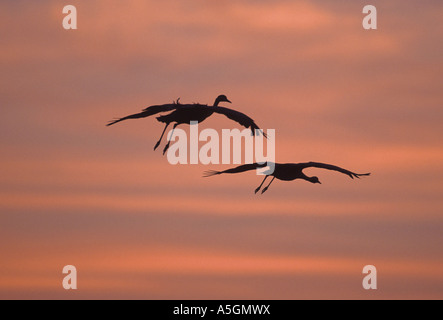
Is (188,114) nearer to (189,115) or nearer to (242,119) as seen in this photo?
(189,115)

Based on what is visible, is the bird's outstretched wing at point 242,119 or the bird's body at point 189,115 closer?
the bird's outstretched wing at point 242,119

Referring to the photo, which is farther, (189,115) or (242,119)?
(189,115)

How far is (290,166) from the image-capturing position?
39719mm

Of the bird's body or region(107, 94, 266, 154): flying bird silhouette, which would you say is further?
the bird's body

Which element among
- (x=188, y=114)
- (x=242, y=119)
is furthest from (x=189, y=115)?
(x=242, y=119)

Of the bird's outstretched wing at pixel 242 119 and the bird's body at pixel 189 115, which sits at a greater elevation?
the bird's body at pixel 189 115

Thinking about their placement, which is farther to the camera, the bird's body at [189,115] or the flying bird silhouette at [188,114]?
the bird's body at [189,115]

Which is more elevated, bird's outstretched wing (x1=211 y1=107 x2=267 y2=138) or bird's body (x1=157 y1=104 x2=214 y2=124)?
bird's body (x1=157 y1=104 x2=214 y2=124)

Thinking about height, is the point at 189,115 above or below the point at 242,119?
above
